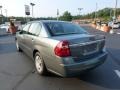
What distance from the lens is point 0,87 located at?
5062 mm

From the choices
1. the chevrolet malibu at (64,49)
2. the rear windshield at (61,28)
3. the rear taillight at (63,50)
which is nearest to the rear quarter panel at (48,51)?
the chevrolet malibu at (64,49)

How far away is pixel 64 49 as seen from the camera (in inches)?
191

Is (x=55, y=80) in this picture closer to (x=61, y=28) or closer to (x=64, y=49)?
(x=64, y=49)

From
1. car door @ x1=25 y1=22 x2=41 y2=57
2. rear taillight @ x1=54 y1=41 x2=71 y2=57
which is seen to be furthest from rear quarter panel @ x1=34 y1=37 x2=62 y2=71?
car door @ x1=25 y1=22 x2=41 y2=57

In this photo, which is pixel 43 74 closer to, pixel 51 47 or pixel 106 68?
pixel 51 47

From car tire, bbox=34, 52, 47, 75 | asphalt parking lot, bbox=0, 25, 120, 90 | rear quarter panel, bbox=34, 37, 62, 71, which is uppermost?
rear quarter panel, bbox=34, 37, 62, 71

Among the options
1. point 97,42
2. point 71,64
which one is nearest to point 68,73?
point 71,64

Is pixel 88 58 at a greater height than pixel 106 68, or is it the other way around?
pixel 88 58

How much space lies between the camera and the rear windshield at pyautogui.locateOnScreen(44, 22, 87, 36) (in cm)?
591

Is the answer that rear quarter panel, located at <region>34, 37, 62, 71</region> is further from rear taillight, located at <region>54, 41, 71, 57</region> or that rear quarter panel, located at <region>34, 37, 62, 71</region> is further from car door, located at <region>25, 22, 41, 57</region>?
car door, located at <region>25, 22, 41, 57</region>

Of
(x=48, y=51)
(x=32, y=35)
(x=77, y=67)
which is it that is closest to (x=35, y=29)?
(x=32, y=35)

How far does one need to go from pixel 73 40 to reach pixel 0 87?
218 cm

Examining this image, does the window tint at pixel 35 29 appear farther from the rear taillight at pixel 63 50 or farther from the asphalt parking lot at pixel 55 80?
the rear taillight at pixel 63 50

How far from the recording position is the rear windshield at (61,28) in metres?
5.91
